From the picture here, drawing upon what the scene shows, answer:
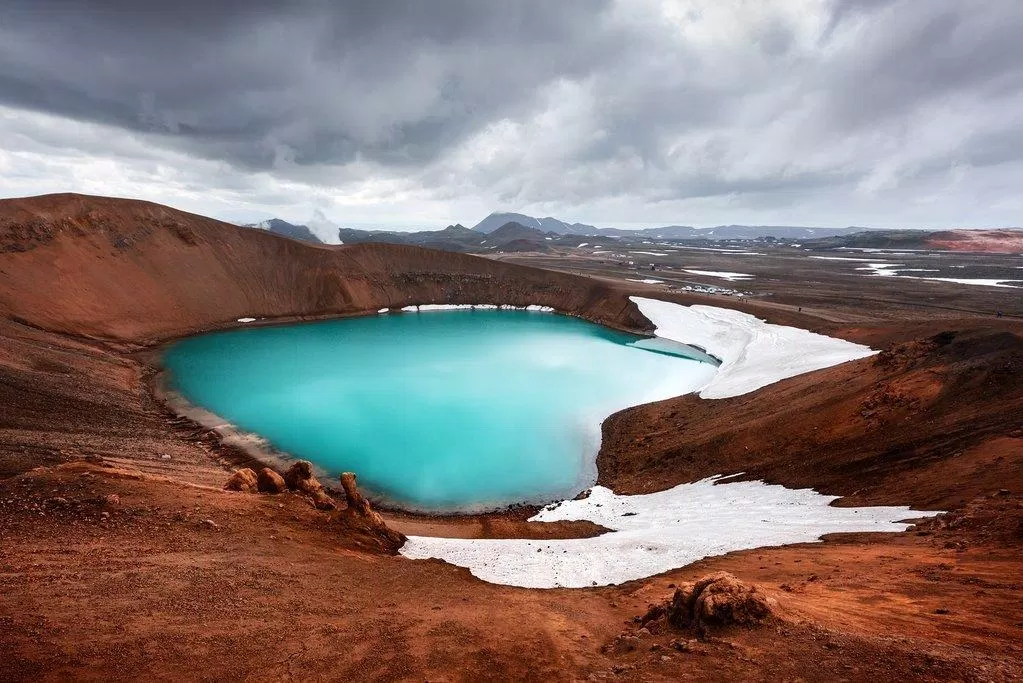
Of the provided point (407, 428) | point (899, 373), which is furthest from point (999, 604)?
point (407, 428)

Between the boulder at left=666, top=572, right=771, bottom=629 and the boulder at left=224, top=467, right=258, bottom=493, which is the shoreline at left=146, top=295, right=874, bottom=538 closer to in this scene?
the boulder at left=224, top=467, right=258, bottom=493

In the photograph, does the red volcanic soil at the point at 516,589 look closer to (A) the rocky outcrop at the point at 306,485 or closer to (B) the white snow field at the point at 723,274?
(A) the rocky outcrop at the point at 306,485

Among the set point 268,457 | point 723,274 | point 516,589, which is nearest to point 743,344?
point 268,457

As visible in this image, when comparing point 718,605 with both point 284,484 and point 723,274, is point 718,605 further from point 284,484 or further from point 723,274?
point 723,274

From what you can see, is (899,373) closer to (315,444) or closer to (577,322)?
(315,444)

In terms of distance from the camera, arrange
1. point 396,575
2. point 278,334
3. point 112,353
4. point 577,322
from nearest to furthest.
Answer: point 396,575 < point 112,353 < point 278,334 < point 577,322

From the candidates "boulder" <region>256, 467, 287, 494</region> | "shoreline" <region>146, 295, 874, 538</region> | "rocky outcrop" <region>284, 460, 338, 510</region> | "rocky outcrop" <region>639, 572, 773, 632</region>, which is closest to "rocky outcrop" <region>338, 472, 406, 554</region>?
"rocky outcrop" <region>284, 460, 338, 510</region>
